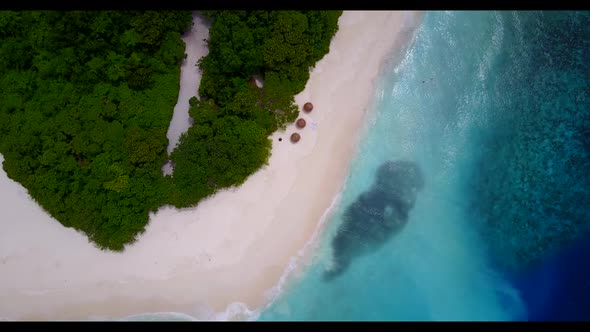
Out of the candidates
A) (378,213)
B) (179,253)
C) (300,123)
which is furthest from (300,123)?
(179,253)

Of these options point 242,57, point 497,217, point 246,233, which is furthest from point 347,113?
point 497,217

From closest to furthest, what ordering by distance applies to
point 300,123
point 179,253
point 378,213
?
point 179,253
point 300,123
point 378,213

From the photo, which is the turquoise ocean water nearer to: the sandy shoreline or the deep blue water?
the deep blue water

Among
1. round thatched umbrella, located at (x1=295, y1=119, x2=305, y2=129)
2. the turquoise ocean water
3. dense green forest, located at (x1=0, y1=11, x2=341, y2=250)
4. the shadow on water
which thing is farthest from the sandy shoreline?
the shadow on water

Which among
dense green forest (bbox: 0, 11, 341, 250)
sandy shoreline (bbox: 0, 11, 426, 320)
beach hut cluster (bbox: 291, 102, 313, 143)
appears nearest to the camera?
dense green forest (bbox: 0, 11, 341, 250)

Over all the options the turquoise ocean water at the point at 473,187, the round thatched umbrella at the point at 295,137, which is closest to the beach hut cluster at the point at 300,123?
the round thatched umbrella at the point at 295,137

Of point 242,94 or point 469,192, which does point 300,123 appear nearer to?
point 242,94

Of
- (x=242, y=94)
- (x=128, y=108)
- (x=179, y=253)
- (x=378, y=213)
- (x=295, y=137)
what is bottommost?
(x=179, y=253)
